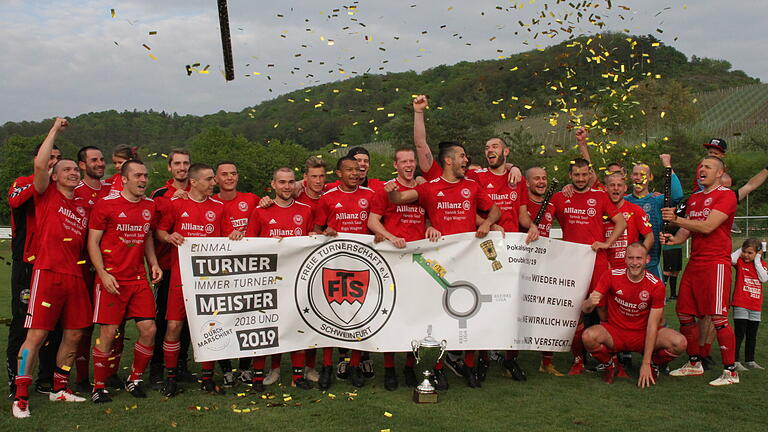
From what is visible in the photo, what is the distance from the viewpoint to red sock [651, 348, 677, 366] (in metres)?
6.85

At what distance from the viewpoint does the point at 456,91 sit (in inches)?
2094

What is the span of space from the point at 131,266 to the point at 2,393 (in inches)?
76.4

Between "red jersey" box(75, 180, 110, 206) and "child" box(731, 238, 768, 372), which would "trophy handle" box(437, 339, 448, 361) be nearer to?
"child" box(731, 238, 768, 372)

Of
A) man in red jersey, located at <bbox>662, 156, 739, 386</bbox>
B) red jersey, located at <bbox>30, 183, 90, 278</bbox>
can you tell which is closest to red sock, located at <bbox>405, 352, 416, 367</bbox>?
man in red jersey, located at <bbox>662, 156, 739, 386</bbox>

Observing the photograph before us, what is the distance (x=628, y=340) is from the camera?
22.5ft

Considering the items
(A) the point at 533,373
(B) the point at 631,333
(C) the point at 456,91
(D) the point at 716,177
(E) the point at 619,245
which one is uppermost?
(C) the point at 456,91

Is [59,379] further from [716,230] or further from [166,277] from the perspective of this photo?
[716,230]

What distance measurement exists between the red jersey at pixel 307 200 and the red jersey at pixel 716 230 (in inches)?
169

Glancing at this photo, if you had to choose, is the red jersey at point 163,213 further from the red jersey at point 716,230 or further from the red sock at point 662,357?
the red jersey at point 716,230

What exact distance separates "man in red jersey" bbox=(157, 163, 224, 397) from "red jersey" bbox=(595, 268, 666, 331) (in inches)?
167

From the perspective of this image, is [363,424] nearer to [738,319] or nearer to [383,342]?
[383,342]

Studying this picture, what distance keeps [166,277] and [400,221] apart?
265 centimetres

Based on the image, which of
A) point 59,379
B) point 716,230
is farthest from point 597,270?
point 59,379

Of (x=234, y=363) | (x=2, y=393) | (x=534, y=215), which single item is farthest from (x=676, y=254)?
(x=2, y=393)
